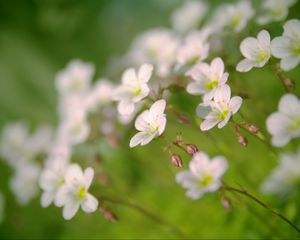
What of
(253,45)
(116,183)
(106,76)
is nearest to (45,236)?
(116,183)

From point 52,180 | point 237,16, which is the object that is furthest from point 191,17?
point 52,180

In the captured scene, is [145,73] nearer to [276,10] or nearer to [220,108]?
[220,108]

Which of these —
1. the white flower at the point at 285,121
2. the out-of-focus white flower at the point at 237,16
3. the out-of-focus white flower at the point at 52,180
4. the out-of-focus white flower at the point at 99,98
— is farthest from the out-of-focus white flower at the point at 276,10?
the out-of-focus white flower at the point at 52,180

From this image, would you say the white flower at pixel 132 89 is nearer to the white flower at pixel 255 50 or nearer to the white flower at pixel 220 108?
the white flower at pixel 220 108

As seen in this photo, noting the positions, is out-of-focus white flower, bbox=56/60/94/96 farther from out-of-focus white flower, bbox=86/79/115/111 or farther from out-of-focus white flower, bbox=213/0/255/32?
out-of-focus white flower, bbox=213/0/255/32

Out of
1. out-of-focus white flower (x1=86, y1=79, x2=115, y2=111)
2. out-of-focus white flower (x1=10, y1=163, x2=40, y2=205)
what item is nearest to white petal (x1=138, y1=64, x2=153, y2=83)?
out-of-focus white flower (x1=86, y1=79, x2=115, y2=111)

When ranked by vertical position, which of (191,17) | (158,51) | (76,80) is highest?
(191,17)
